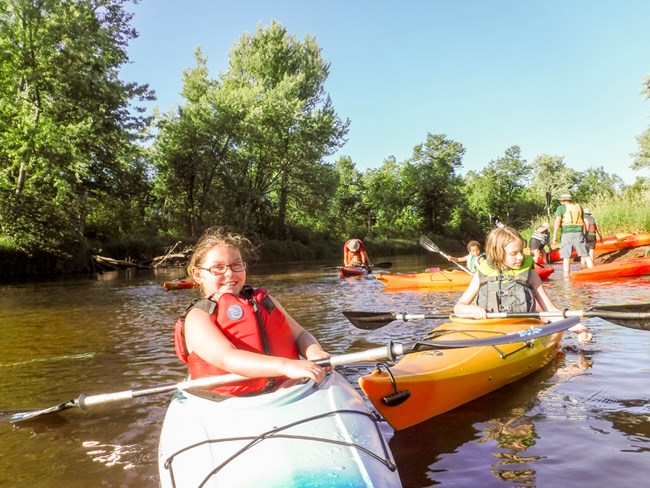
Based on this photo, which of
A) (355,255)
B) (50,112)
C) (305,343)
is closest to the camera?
(305,343)

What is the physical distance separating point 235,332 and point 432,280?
8565 mm

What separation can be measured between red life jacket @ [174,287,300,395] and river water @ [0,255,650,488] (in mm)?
652

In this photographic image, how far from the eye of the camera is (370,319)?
4805 millimetres

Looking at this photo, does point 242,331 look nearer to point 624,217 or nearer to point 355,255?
point 355,255

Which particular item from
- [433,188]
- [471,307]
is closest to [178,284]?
[471,307]

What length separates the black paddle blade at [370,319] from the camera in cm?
480

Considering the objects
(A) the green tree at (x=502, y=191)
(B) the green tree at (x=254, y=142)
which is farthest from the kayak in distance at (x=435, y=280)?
(A) the green tree at (x=502, y=191)

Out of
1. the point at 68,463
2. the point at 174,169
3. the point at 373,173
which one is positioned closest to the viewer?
the point at 68,463

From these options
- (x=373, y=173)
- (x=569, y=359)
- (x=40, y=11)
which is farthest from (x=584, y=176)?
(x=569, y=359)

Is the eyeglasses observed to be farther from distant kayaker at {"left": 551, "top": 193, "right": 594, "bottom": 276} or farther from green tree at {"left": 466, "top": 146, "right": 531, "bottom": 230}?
green tree at {"left": 466, "top": 146, "right": 531, "bottom": 230}

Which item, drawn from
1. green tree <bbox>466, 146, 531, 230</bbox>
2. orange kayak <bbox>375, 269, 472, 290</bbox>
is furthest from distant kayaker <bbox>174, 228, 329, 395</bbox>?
green tree <bbox>466, 146, 531, 230</bbox>

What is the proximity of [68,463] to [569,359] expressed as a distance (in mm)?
3906

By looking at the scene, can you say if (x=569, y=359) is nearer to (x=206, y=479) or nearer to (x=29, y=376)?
(x=206, y=479)

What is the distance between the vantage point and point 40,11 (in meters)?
18.1
